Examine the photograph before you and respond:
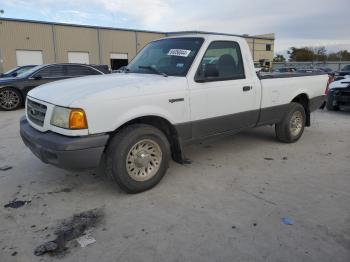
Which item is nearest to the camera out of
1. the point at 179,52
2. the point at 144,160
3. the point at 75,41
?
the point at 144,160

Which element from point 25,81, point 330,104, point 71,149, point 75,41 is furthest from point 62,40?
point 71,149

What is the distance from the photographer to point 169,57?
4547mm

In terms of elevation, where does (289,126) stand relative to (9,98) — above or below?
below

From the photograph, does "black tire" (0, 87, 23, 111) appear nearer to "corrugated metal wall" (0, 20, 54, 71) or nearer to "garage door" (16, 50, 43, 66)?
"corrugated metal wall" (0, 20, 54, 71)

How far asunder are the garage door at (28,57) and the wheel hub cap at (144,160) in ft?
100

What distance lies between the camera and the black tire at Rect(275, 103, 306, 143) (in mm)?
5973

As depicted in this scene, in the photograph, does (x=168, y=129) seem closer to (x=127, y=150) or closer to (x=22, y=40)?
(x=127, y=150)

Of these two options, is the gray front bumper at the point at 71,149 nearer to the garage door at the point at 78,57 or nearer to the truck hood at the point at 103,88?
the truck hood at the point at 103,88

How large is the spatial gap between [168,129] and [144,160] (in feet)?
1.82

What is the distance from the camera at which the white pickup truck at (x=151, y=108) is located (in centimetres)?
341

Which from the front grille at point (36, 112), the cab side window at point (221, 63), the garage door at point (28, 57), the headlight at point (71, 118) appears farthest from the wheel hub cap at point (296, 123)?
the garage door at point (28, 57)

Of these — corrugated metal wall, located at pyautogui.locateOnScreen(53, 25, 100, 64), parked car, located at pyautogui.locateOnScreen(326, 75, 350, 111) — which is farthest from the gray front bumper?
corrugated metal wall, located at pyautogui.locateOnScreen(53, 25, 100, 64)

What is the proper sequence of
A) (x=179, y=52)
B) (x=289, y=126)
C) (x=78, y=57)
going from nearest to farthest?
(x=179, y=52) < (x=289, y=126) < (x=78, y=57)

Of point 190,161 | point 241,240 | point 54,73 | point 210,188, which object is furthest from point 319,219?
point 54,73
